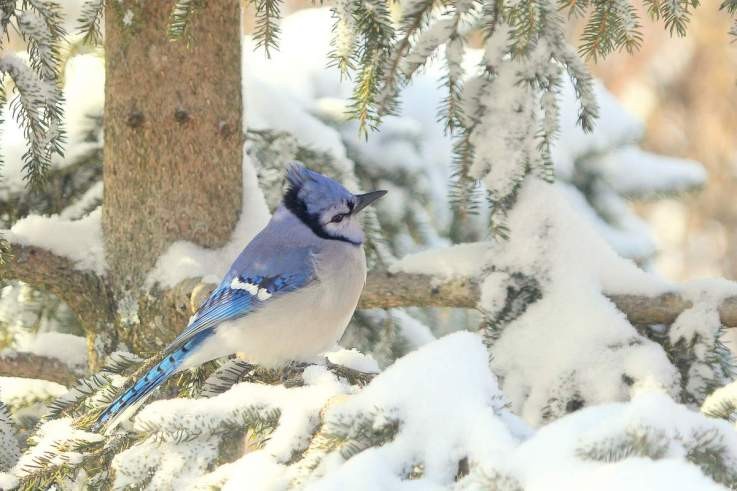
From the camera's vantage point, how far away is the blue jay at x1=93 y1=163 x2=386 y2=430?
225 centimetres

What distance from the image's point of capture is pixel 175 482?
4.61 feet

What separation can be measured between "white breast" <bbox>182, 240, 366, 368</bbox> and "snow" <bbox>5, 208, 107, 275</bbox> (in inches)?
15.4

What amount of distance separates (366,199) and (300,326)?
364 mm

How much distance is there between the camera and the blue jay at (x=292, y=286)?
7.39 ft

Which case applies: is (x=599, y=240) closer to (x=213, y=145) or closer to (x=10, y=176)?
(x=213, y=145)

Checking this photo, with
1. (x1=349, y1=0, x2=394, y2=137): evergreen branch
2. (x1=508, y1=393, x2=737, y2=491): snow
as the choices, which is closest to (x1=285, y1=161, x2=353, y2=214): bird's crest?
(x1=349, y1=0, x2=394, y2=137): evergreen branch

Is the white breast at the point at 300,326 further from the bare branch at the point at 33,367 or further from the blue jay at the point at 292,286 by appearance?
the bare branch at the point at 33,367

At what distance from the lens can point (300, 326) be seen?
2326 millimetres

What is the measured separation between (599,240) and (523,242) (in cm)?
17

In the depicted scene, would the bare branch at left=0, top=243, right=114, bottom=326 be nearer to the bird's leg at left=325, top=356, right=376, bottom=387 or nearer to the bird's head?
the bird's head

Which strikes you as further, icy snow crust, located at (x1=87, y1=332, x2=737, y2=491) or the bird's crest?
the bird's crest

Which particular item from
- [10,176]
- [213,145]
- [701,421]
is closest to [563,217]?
[213,145]

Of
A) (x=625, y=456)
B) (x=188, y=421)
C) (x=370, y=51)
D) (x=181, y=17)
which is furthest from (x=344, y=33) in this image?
(x=625, y=456)

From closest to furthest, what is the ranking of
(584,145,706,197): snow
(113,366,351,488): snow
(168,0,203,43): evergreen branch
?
(113,366,351,488): snow → (168,0,203,43): evergreen branch → (584,145,706,197): snow
